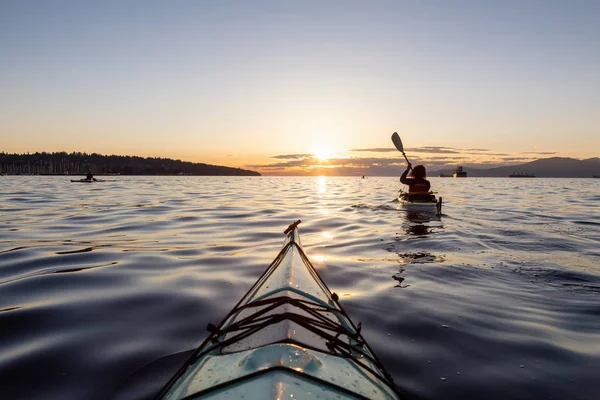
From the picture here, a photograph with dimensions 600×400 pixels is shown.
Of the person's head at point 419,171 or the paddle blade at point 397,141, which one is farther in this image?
the paddle blade at point 397,141

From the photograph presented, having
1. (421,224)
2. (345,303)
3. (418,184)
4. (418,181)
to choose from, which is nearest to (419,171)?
(418,181)

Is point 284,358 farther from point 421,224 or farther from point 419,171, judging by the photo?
point 419,171

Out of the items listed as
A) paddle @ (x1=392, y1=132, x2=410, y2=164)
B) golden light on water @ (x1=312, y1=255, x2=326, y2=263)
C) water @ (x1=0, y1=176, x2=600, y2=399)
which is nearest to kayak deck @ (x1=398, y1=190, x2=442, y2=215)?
paddle @ (x1=392, y1=132, x2=410, y2=164)

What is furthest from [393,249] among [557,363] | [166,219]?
[166,219]

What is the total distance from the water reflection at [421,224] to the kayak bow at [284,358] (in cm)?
965

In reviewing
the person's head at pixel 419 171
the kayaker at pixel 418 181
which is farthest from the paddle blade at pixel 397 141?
the person's head at pixel 419 171

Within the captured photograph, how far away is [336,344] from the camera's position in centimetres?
282

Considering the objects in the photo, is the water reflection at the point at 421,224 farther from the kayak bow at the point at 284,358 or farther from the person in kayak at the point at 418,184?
the kayak bow at the point at 284,358

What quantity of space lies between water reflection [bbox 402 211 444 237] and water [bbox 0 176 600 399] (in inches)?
35.1

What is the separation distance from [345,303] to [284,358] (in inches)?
140

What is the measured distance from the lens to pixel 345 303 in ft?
18.6

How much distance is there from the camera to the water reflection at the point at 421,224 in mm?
12791

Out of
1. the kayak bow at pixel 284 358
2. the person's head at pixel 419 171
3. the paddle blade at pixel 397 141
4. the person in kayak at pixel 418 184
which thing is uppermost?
the paddle blade at pixel 397 141

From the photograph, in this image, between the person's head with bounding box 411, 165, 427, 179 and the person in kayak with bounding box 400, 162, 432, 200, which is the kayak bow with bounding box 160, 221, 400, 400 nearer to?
the person in kayak with bounding box 400, 162, 432, 200
